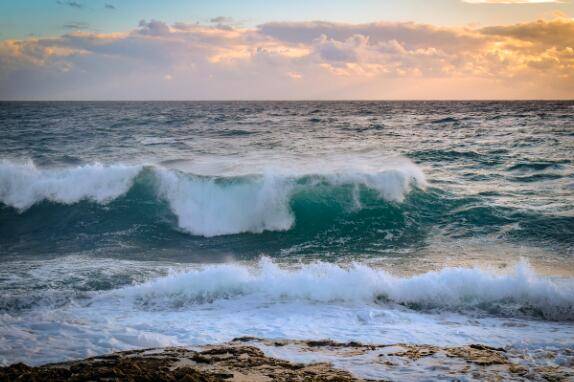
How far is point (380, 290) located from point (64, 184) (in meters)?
12.2

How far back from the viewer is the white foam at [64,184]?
15.0m

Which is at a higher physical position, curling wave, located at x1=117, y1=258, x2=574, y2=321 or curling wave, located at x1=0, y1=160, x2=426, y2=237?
curling wave, located at x1=0, y1=160, x2=426, y2=237

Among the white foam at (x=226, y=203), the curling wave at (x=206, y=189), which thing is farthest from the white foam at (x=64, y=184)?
the white foam at (x=226, y=203)

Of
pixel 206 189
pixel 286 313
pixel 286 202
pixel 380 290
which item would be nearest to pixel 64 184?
pixel 206 189

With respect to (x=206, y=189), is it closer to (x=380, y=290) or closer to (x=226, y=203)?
(x=226, y=203)

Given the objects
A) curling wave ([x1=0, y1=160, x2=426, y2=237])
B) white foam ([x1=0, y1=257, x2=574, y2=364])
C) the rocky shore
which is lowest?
white foam ([x1=0, y1=257, x2=574, y2=364])

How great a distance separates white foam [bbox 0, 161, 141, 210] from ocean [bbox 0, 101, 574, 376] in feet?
0.21

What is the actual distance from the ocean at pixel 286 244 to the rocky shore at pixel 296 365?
0.43 m

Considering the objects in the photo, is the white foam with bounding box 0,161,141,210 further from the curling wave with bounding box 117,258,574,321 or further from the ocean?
the curling wave with bounding box 117,258,574,321

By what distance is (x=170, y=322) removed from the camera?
6238 mm

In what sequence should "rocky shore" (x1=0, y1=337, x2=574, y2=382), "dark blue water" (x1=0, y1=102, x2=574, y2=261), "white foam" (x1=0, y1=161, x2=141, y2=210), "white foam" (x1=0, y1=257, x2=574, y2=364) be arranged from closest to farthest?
"rocky shore" (x1=0, y1=337, x2=574, y2=382) → "white foam" (x1=0, y1=257, x2=574, y2=364) → "dark blue water" (x1=0, y1=102, x2=574, y2=261) → "white foam" (x1=0, y1=161, x2=141, y2=210)

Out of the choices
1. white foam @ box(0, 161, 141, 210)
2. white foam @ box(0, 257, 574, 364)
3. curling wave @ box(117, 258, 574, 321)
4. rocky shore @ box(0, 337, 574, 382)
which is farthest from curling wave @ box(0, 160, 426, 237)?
rocky shore @ box(0, 337, 574, 382)

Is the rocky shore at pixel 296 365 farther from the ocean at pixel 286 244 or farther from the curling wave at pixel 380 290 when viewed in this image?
the curling wave at pixel 380 290

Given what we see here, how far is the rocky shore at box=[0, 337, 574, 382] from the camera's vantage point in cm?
414
